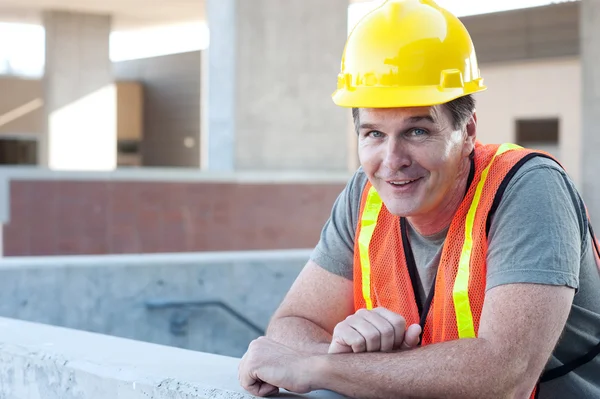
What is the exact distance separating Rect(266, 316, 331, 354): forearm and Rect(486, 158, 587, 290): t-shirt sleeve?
699 mm

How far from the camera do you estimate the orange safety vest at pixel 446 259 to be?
267 cm

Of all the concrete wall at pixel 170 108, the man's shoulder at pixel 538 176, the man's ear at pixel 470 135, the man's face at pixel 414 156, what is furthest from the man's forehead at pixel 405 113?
the concrete wall at pixel 170 108

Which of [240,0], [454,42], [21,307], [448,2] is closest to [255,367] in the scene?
[454,42]

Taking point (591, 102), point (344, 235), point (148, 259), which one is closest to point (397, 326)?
point (344, 235)

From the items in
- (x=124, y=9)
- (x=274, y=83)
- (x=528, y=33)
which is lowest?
(x=274, y=83)

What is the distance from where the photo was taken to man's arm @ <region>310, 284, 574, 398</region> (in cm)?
238

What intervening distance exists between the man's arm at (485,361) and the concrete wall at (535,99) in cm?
2227

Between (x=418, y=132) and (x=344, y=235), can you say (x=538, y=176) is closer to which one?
(x=418, y=132)

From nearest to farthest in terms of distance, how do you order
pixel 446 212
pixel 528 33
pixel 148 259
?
pixel 446 212 → pixel 148 259 → pixel 528 33

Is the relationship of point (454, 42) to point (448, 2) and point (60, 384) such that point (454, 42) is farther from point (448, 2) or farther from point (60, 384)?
point (448, 2)

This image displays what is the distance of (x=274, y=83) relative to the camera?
13062 millimetres

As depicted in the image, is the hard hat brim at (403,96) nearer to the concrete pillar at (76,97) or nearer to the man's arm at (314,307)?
the man's arm at (314,307)

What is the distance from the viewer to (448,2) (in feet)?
79.7

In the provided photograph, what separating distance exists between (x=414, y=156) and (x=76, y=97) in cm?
2333
